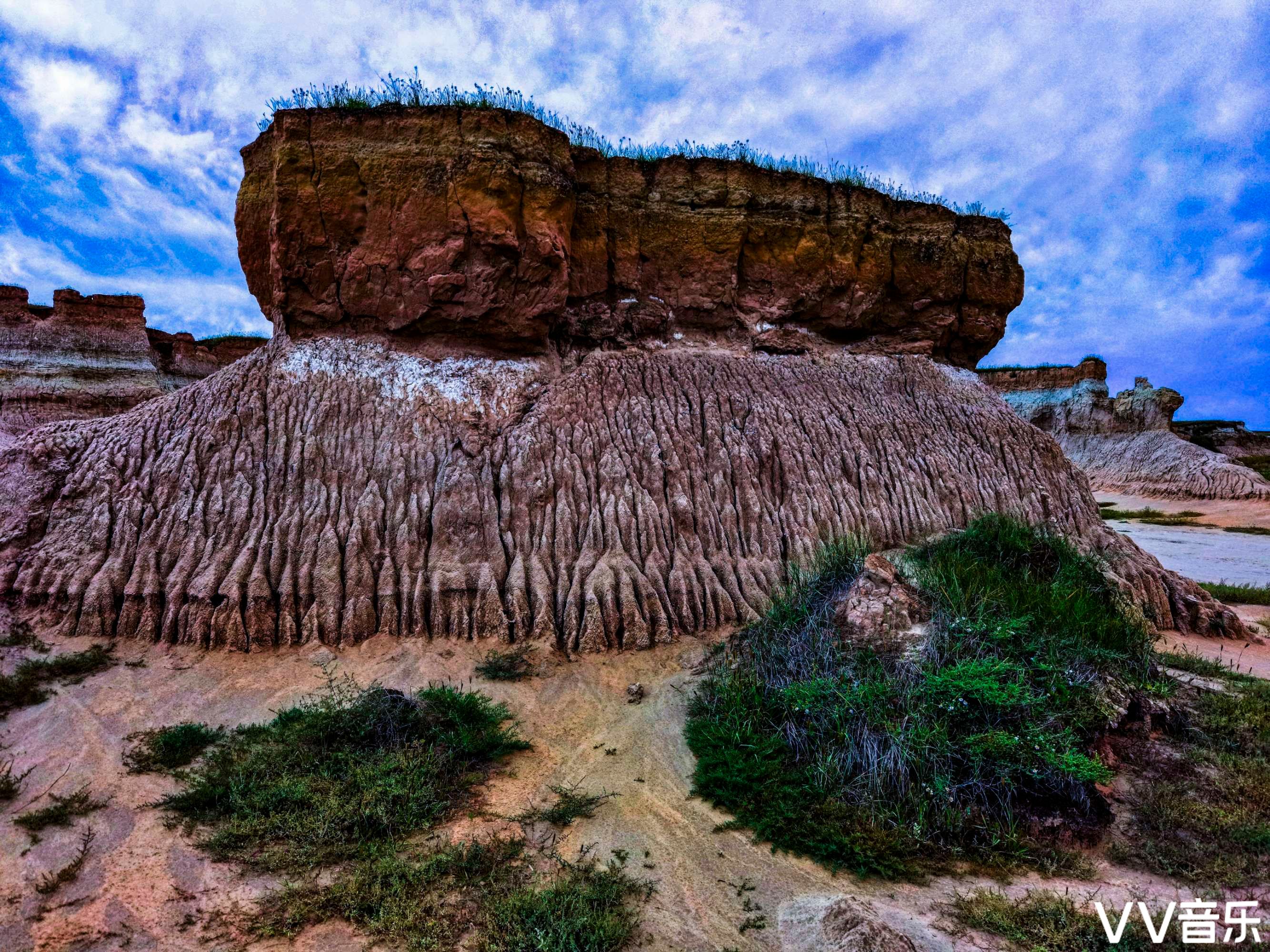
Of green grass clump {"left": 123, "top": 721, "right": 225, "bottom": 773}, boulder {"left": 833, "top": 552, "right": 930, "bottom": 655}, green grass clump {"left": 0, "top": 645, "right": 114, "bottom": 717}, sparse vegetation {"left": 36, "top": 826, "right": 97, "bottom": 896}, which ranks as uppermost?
boulder {"left": 833, "top": 552, "right": 930, "bottom": 655}

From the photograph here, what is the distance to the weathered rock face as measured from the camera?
30.4 ft

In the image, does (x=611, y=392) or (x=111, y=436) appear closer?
(x=111, y=436)

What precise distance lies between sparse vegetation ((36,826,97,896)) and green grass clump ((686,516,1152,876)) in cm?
415

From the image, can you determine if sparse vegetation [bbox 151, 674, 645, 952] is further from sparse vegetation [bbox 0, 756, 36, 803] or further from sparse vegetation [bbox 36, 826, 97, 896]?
sparse vegetation [bbox 0, 756, 36, 803]

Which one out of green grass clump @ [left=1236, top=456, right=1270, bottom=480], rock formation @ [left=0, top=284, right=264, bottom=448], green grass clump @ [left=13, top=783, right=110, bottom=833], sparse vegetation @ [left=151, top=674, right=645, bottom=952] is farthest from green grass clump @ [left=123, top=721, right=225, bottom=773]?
green grass clump @ [left=1236, top=456, right=1270, bottom=480]

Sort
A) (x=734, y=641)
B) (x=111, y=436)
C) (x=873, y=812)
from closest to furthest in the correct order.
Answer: (x=873, y=812)
(x=734, y=641)
(x=111, y=436)

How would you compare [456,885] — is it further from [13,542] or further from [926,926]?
[13,542]

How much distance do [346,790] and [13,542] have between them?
5946mm

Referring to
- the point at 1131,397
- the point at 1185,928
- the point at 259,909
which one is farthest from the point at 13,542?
the point at 1131,397

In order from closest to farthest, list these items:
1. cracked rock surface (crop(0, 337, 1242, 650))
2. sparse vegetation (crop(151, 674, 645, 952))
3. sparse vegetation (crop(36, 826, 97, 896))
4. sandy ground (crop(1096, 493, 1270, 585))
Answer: sparse vegetation (crop(151, 674, 645, 952)) < sparse vegetation (crop(36, 826, 97, 896)) < cracked rock surface (crop(0, 337, 1242, 650)) < sandy ground (crop(1096, 493, 1270, 585))

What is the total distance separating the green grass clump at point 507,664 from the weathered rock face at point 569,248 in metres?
4.69

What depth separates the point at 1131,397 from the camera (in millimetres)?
31078

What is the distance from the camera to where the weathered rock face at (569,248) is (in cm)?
927

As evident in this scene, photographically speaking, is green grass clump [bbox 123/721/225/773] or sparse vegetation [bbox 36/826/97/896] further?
green grass clump [bbox 123/721/225/773]
